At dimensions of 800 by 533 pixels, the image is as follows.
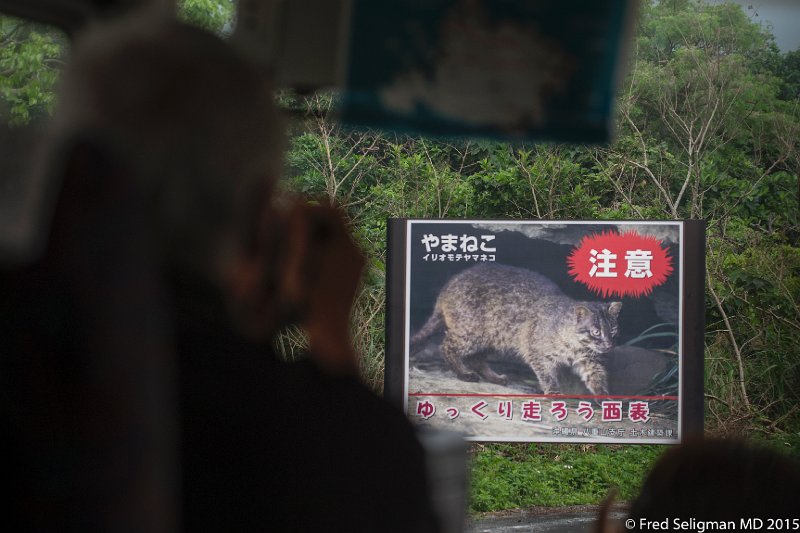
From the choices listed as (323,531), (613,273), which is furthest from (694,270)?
(323,531)

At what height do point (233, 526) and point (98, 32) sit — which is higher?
point (98, 32)

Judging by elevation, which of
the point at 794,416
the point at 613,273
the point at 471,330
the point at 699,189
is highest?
the point at 699,189

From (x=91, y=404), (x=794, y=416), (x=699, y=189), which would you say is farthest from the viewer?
(x=699, y=189)

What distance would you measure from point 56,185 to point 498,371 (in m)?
4.47

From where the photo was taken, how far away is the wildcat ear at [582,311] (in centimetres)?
470

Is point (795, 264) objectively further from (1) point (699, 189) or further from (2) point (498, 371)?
(2) point (498, 371)

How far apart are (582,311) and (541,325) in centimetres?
21

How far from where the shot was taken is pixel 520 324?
4746 millimetres

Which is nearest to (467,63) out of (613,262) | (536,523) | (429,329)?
(429,329)

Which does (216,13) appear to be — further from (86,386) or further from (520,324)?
(520,324)

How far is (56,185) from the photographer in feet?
1.06

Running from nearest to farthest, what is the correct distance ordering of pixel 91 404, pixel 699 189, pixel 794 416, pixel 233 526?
pixel 91 404 → pixel 233 526 → pixel 794 416 → pixel 699 189

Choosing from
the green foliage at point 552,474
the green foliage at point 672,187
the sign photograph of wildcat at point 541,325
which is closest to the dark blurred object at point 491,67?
the sign photograph of wildcat at point 541,325

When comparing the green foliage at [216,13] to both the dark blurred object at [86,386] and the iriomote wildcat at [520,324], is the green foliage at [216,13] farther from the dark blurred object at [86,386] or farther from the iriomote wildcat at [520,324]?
the iriomote wildcat at [520,324]
